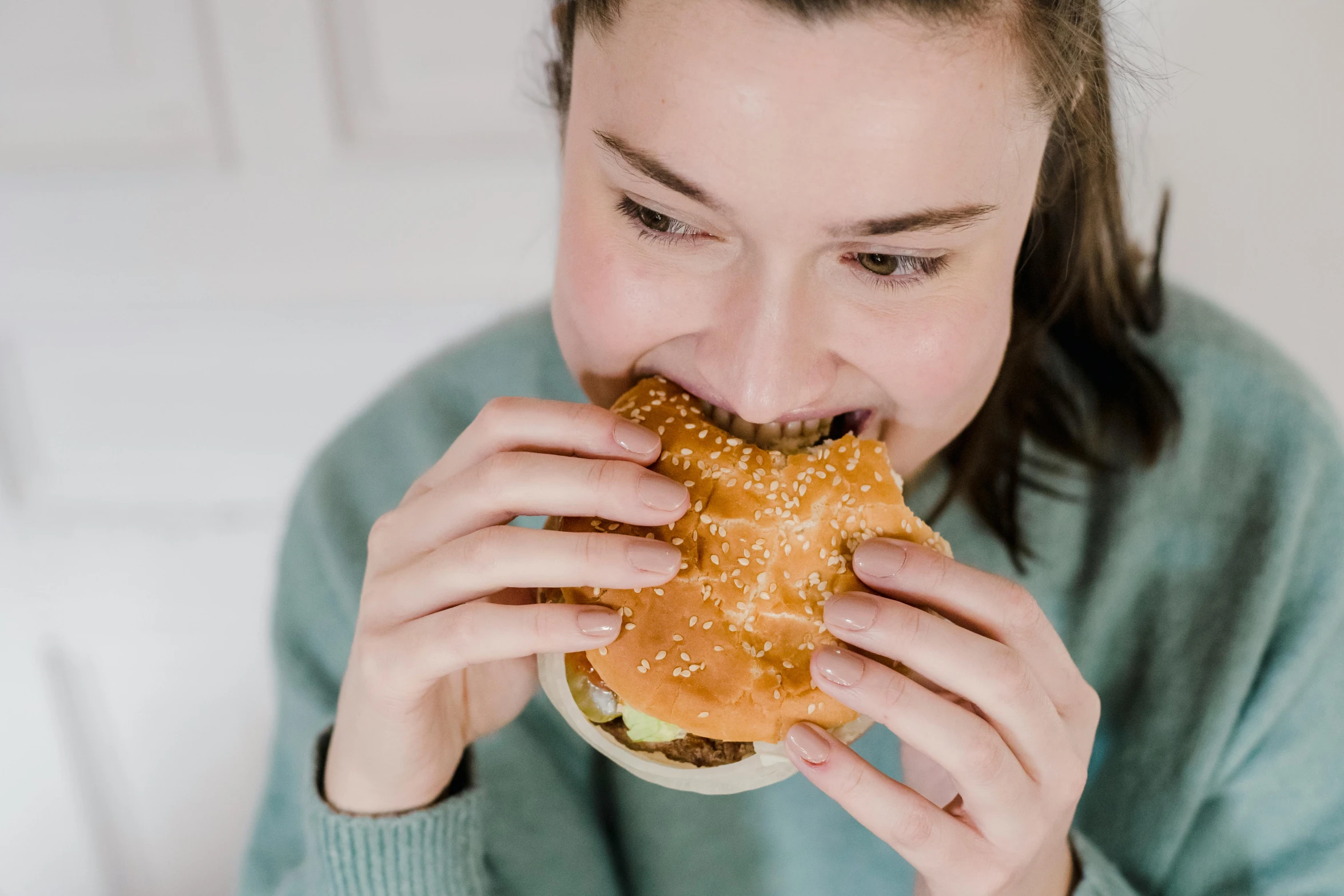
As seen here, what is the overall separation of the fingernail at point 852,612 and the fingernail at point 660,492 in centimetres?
18

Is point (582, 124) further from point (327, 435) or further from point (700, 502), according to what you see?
point (327, 435)

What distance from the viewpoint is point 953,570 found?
0.86m

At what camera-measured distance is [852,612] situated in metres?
0.85

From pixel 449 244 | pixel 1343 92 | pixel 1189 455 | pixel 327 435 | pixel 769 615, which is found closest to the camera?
pixel 769 615

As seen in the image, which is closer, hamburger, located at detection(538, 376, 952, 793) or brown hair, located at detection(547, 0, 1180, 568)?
hamburger, located at detection(538, 376, 952, 793)

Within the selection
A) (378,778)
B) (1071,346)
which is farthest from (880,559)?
(1071,346)

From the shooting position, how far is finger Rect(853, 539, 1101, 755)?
0.86 metres

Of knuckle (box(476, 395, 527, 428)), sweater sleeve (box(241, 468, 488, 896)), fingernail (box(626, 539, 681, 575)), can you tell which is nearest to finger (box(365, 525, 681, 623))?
fingernail (box(626, 539, 681, 575))

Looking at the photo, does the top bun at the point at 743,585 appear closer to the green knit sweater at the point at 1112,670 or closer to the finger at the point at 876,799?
the finger at the point at 876,799

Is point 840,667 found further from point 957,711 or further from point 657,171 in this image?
point 657,171

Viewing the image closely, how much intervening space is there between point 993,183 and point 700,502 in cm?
43

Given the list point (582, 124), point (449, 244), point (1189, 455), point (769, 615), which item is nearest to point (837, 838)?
point (769, 615)

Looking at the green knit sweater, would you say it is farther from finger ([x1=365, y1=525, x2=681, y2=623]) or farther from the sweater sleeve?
finger ([x1=365, y1=525, x2=681, y2=623])

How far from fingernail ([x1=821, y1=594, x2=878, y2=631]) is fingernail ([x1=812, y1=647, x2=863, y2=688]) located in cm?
3
